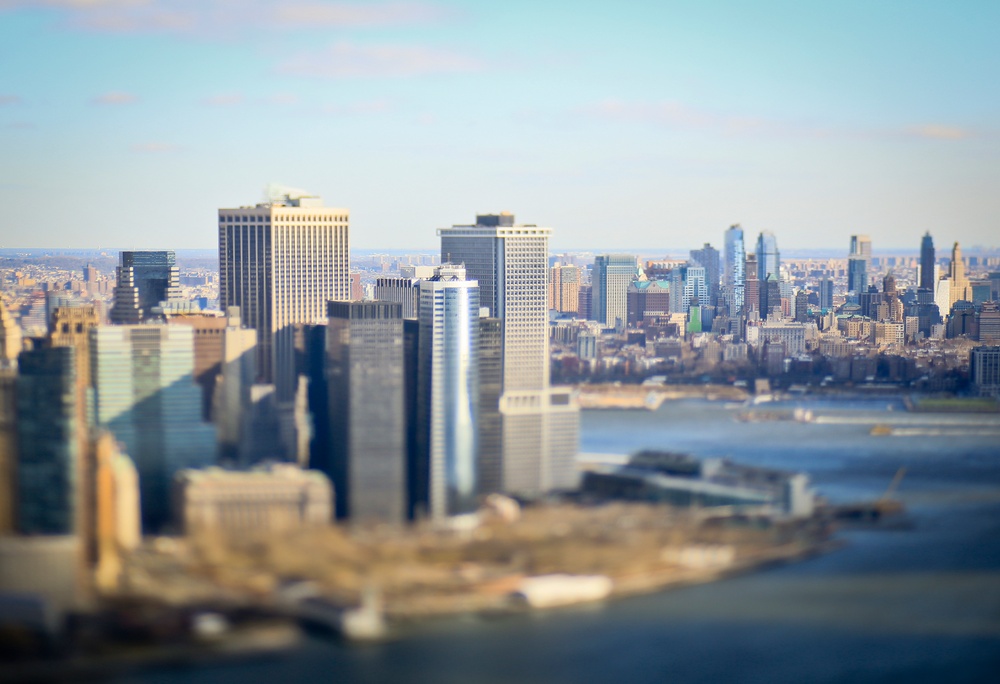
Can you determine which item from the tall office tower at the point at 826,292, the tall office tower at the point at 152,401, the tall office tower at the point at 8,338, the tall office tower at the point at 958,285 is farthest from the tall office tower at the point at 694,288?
the tall office tower at the point at 152,401

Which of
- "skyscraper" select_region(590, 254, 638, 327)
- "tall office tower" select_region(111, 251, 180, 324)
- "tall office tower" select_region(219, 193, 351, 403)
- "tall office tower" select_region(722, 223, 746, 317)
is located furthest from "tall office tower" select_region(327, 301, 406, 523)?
"tall office tower" select_region(722, 223, 746, 317)

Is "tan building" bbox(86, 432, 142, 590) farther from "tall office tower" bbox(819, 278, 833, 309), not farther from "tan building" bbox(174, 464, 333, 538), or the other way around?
"tall office tower" bbox(819, 278, 833, 309)

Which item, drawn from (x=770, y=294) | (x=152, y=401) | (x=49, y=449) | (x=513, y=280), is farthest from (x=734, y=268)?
(x=49, y=449)

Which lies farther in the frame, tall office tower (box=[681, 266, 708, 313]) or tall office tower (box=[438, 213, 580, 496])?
tall office tower (box=[681, 266, 708, 313])

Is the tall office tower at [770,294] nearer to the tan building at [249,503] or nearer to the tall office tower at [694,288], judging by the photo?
the tall office tower at [694,288]

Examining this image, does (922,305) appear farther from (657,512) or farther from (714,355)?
(657,512)

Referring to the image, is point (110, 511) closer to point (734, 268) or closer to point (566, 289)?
point (566, 289)
